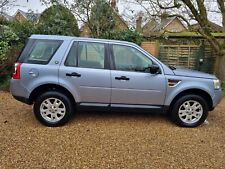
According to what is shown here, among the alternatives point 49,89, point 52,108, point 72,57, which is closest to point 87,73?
point 72,57

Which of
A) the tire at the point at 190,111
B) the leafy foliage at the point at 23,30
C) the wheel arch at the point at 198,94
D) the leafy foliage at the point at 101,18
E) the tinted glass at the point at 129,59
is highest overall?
the leafy foliage at the point at 101,18

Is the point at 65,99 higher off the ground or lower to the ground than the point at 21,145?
higher

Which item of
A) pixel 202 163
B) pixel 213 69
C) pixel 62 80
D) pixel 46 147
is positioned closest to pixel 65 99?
pixel 62 80

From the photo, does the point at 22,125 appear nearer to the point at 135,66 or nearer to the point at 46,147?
the point at 46,147

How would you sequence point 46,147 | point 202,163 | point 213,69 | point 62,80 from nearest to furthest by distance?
1. point 202,163
2. point 46,147
3. point 62,80
4. point 213,69

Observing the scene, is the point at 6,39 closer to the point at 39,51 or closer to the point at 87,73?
the point at 39,51

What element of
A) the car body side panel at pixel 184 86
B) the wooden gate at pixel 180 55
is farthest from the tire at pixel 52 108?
the wooden gate at pixel 180 55

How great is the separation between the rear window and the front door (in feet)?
3.87

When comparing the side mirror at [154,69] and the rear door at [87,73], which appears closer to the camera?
the rear door at [87,73]

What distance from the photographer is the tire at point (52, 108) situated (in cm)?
529

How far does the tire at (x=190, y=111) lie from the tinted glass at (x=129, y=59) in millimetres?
994

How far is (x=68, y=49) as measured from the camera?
5.36 m

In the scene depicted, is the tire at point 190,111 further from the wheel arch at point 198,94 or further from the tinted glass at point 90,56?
the tinted glass at point 90,56

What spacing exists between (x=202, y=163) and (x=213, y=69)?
27.3 feet
